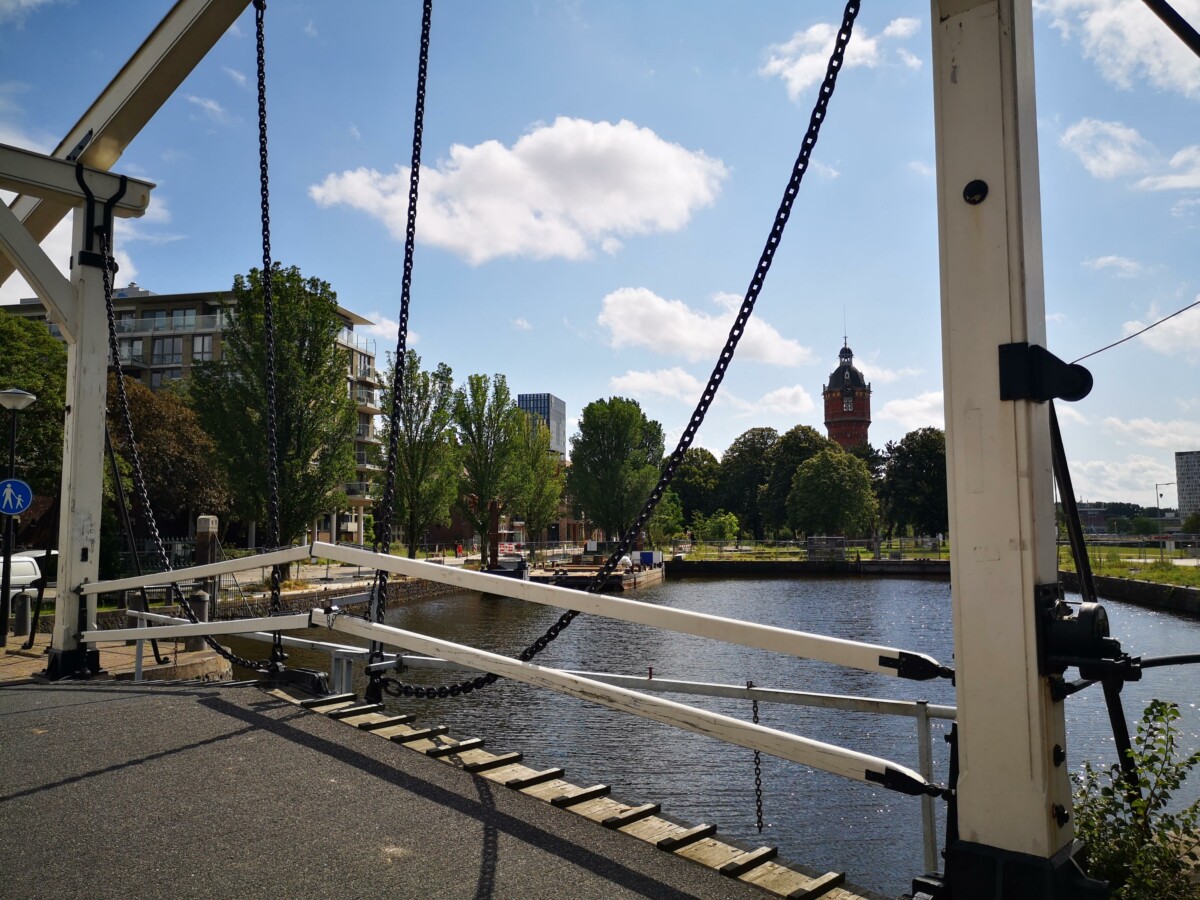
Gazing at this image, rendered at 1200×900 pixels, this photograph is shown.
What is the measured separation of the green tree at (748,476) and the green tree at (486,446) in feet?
131

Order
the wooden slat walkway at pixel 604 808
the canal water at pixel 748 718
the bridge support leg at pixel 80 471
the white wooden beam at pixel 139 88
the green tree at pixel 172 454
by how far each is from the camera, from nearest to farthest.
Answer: the wooden slat walkway at pixel 604 808
the white wooden beam at pixel 139 88
the bridge support leg at pixel 80 471
the canal water at pixel 748 718
the green tree at pixel 172 454

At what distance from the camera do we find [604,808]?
3799 millimetres

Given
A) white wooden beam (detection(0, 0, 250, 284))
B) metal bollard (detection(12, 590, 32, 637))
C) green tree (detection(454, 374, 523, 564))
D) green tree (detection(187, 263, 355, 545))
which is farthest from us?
green tree (detection(454, 374, 523, 564))

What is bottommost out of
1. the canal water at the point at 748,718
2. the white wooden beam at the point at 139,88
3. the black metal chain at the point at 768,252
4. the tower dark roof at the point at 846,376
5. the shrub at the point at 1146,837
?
the canal water at the point at 748,718

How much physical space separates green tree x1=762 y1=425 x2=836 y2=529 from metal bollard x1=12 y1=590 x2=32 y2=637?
6730cm

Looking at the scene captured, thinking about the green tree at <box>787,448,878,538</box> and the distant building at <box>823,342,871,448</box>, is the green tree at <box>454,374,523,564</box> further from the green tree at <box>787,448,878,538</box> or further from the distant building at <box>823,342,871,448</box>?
the distant building at <box>823,342,871,448</box>

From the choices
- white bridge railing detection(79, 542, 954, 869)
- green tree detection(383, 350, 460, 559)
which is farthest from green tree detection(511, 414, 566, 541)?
white bridge railing detection(79, 542, 954, 869)

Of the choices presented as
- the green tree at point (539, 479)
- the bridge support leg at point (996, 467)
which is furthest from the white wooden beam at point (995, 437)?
the green tree at point (539, 479)

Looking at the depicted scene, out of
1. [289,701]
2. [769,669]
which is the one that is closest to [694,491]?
[769,669]

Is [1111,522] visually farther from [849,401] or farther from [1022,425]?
[1022,425]

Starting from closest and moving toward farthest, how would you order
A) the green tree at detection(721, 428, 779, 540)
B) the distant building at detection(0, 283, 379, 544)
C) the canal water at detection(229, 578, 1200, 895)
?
the canal water at detection(229, 578, 1200, 895)
the distant building at detection(0, 283, 379, 544)
the green tree at detection(721, 428, 779, 540)

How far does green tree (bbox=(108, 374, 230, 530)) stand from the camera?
3362 centimetres

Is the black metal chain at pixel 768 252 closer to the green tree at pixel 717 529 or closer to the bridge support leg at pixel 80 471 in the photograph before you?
the bridge support leg at pixel 80 471

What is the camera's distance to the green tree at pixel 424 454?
131ft
